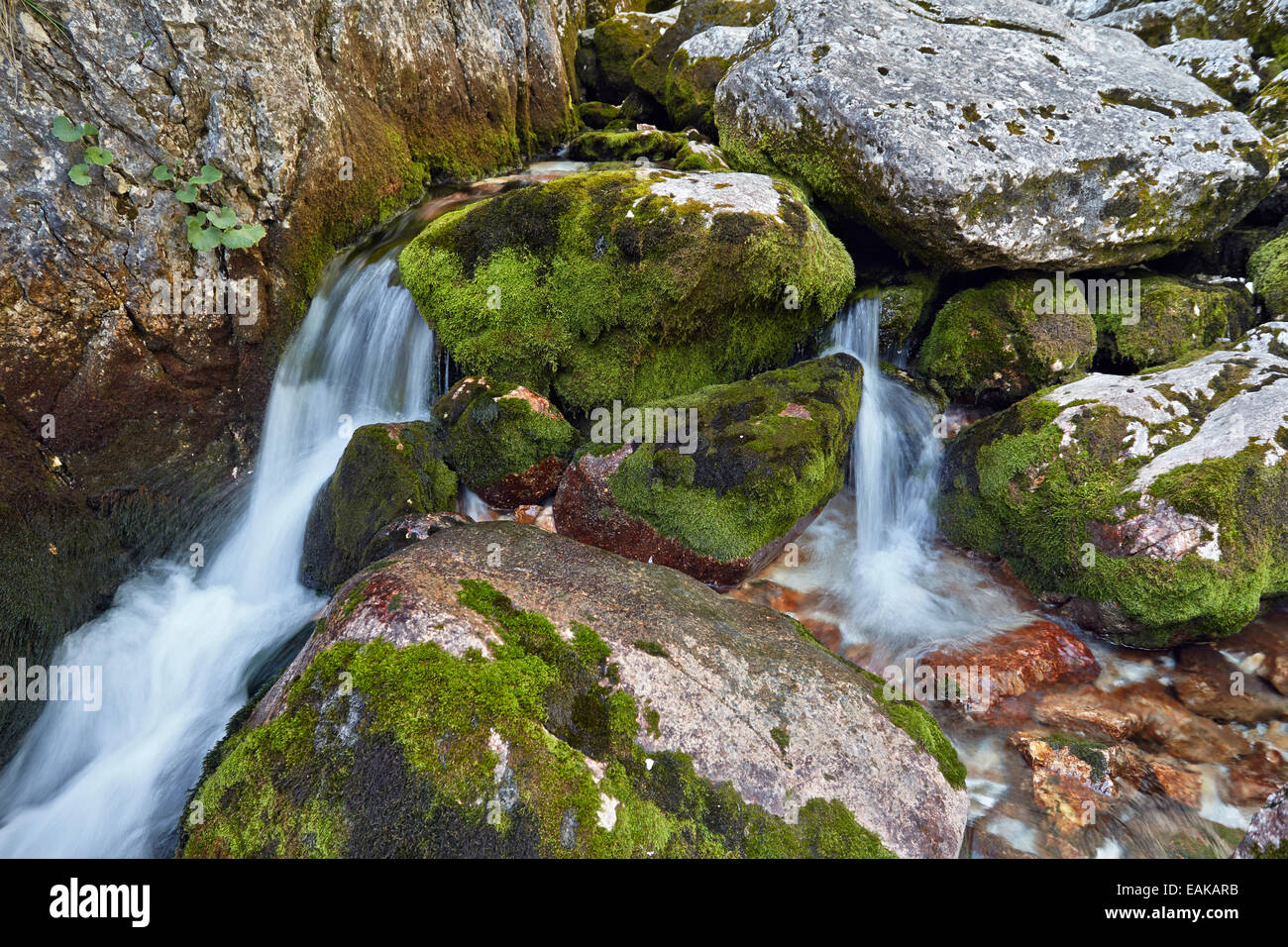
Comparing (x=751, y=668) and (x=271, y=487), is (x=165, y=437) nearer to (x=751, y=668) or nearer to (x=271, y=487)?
(x=271, y=487)

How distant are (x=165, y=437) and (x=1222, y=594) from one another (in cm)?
930

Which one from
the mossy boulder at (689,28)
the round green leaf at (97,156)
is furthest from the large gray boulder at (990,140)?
the round green leaf at (97,156)

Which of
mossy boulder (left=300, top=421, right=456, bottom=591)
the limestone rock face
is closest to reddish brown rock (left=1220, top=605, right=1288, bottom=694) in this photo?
mossy boulder (left=300, top=421, right=456, bottom=591)

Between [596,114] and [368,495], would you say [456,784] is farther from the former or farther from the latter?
[596,114]

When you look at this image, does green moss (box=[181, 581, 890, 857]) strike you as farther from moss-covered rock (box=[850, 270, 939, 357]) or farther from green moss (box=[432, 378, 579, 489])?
moss-covered rock (box=[850, 270, 939, 357])

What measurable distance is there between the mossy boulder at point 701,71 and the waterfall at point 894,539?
571cm

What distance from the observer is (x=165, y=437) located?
618cm

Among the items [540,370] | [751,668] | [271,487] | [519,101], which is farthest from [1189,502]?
[519,101]

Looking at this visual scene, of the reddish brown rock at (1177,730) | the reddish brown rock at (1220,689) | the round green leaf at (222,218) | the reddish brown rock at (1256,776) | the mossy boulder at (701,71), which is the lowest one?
the reddish brown rock at (1256,776)

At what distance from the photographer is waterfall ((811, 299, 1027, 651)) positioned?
5.66m

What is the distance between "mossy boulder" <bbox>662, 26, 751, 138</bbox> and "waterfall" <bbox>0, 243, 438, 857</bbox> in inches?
256

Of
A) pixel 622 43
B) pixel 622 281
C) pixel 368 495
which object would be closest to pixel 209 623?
pixel 368 495

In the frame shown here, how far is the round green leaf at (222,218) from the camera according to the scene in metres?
6.05

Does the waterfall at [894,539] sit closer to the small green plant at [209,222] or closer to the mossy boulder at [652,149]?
the mossy boulder at [652,149]
